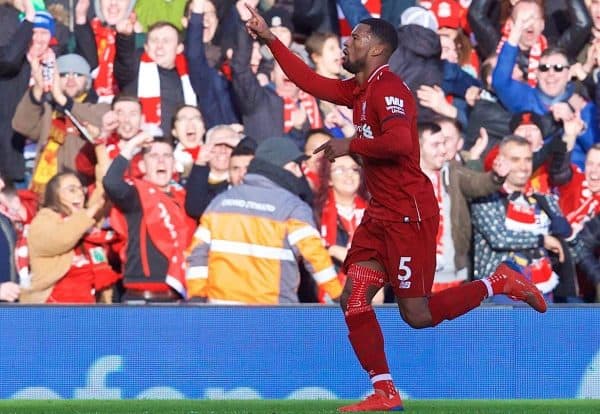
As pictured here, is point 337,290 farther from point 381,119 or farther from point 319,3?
point 381,119

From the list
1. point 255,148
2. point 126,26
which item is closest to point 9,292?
point 255,148

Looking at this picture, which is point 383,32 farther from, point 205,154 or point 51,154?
point 51,154

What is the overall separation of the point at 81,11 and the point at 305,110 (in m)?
1.87

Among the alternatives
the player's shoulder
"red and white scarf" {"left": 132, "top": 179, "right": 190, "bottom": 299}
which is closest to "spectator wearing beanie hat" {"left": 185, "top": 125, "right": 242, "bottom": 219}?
"red and white scarf" {"left": 132, "top": 179, "right": 190, "bottom": 299}

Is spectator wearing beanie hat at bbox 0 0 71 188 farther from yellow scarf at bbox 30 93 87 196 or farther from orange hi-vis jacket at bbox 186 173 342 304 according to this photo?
orange hi-vis jacket at bbox 186 173 342 304

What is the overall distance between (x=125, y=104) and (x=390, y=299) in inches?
93.6

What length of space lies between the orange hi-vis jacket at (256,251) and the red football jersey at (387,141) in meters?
2.60

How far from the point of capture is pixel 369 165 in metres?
6.29

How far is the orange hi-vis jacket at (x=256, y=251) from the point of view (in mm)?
9031

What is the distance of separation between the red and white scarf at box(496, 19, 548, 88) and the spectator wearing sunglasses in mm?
41

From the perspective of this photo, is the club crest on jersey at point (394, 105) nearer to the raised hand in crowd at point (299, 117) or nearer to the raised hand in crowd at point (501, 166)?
the raised hand in crowd at point (501, 166)

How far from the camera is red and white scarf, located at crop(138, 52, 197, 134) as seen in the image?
967cm

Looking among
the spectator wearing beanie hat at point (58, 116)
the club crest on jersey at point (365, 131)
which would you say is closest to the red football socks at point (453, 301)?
the club crest on jersey at point (365, 131)

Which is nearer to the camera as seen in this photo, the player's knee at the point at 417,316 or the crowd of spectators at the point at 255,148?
the player's knee at the point at 417,316
